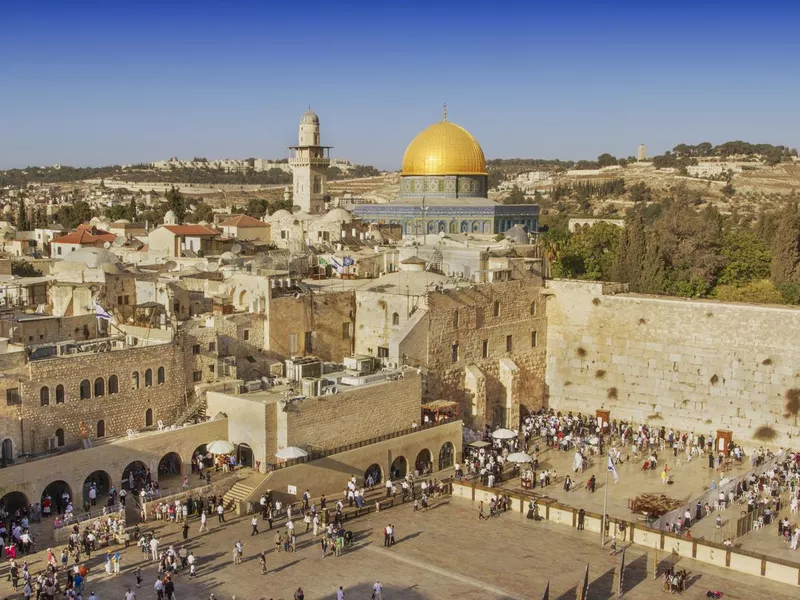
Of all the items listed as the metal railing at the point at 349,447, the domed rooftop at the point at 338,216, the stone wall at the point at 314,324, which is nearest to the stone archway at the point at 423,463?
the metal railing at the point at 349,447

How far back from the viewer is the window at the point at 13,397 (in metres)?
22.4

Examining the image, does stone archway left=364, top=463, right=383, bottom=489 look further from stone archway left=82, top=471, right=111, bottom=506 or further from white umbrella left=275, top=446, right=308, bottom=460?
stone archway left=82, top=471, right=111, bottom=506

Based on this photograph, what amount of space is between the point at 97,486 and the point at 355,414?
22.8 feet

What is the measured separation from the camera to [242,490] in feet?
77.5

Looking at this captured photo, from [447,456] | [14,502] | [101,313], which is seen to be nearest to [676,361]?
[447,456]

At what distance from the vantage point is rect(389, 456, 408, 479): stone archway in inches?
1066

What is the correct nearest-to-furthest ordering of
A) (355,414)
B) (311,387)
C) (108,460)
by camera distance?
(108,460), (311,387), (355,414)

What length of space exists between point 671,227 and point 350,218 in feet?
51.8

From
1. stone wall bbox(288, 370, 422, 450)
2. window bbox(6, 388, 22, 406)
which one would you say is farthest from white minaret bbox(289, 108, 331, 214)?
window bbox(6, 388, 22, 406)

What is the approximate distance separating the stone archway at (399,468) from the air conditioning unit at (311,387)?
313 cm

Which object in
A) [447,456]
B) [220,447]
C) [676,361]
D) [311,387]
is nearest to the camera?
[220,447]

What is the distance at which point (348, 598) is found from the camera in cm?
1859

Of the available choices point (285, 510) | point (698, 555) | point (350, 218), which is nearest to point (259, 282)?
point (285, 510)

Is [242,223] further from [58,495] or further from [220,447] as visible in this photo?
[58,495]
